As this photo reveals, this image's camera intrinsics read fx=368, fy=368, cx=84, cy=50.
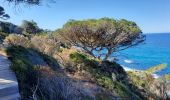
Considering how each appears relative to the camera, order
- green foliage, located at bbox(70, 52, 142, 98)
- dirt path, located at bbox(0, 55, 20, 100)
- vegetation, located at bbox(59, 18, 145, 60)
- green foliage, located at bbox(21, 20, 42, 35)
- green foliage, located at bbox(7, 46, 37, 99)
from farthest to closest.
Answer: green foliage, located at bbox(21, 20, 42, 35), vegetation, located at bbox(59, 18, 145, 60), green foliage, located at bbox(70, 52, 142, 98), green foliage, located at bbox(7, 46, 37, 99), dirt path, located at bbox(0, 55, 20, 100)

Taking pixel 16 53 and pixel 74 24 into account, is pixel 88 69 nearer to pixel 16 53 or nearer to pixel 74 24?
pixel 16 53

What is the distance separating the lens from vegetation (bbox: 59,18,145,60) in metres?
30.8

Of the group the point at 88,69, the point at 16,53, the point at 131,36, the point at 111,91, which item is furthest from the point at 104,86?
the point at 131,36

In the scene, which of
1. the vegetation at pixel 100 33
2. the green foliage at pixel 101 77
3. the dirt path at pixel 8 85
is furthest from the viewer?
the vegetation at pixel 100 33

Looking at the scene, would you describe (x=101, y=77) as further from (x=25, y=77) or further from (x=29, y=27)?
(x=29, y=27)

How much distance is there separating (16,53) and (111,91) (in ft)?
16.0

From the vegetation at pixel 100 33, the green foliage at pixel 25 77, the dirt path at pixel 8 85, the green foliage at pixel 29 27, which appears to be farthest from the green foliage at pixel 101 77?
the green foliage at pixel 29 27

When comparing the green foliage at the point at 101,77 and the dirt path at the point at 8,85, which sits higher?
the dirt path at the point at 8,85

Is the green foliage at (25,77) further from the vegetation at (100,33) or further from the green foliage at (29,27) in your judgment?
the green foliage at (29,27)

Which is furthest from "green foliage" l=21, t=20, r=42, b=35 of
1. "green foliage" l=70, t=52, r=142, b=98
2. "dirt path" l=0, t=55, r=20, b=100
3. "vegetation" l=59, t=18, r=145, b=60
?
"dirt path" l=0, t=55, r=20, b=100

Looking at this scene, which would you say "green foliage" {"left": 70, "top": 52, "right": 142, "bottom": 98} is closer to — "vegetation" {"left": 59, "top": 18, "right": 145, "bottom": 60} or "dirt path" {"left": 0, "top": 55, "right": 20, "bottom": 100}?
"dirt path" {"left": 0, "top": 55, "right": 20, "bottom": 100}

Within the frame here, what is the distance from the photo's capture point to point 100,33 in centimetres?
3102

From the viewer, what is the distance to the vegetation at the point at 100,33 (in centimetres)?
3081

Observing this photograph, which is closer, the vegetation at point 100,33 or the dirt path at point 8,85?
the dirt path at point 8,85
